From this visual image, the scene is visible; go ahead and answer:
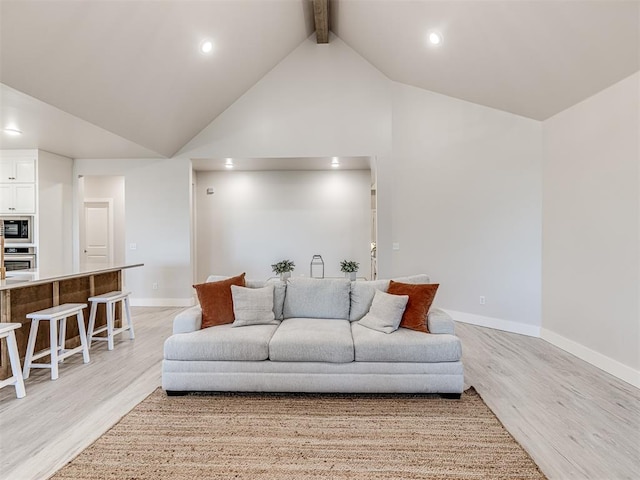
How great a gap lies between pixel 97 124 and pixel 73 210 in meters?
2.64

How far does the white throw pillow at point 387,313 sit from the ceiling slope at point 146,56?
3.51 metres

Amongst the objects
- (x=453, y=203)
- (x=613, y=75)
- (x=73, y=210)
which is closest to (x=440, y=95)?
(x=453, y=203)

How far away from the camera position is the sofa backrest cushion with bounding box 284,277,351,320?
335cm

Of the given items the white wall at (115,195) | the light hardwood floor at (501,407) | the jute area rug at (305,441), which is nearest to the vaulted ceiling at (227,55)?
the white wall at (115,195)

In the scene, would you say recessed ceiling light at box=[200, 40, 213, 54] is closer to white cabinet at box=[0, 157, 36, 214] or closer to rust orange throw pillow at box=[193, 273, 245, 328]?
rust orange throw pillow at box=[193, 273, 245, 328]

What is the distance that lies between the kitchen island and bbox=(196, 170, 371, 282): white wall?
112 inches

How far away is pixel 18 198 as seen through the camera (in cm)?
538

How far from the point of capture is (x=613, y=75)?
122 inches

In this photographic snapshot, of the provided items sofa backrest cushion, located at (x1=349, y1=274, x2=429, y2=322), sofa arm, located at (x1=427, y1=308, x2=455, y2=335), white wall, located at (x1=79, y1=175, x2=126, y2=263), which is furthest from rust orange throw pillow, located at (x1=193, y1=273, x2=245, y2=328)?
white wall, located at (x1=79, y1=175, x2=126, y2=263)

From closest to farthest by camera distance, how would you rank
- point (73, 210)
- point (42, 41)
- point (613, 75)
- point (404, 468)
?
point (404, 468)
point (42, 41)
point (613, 75)
point (73, 210)

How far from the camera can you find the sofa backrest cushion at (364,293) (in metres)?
3.31

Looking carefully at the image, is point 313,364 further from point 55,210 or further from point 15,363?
point 55,210

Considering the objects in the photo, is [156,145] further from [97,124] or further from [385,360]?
[385,360]

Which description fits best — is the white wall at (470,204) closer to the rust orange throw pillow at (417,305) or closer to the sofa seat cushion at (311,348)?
the rust orange throw pillow at (417,305)
